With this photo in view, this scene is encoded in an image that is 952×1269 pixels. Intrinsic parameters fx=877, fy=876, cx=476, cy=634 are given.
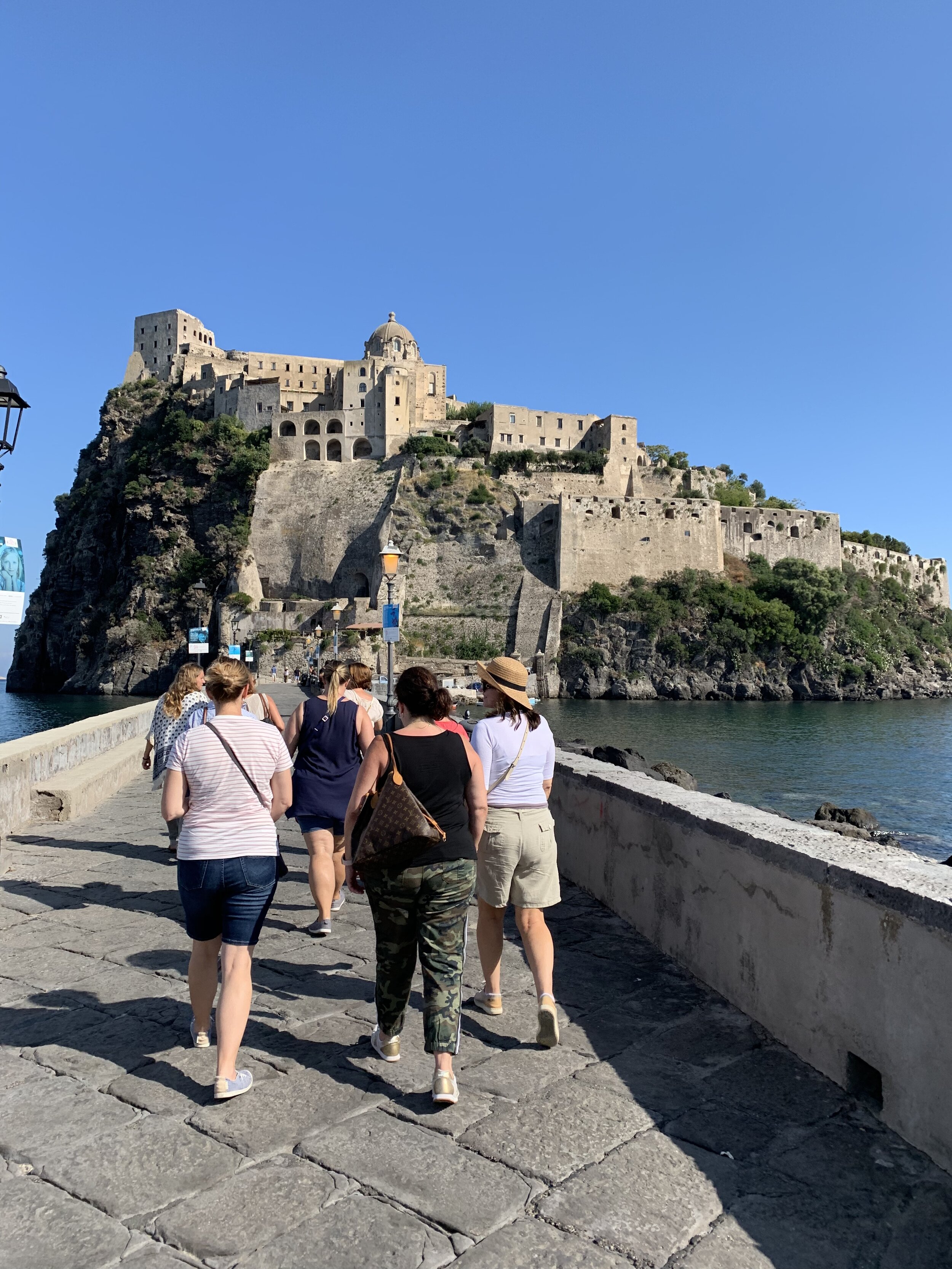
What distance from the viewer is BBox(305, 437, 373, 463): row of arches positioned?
65.9 metres

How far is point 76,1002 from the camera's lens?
13.8 feet

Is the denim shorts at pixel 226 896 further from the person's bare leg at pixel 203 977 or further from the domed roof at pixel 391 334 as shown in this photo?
the domed roof at pixel 391 334

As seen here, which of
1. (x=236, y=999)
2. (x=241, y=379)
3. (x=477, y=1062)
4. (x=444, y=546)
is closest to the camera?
(x=236, y=999)

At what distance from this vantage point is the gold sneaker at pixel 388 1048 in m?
3.57

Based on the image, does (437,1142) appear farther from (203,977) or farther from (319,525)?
(319,525)

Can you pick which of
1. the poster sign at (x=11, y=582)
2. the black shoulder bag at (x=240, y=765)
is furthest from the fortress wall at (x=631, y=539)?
the black shoulder bag at (x=240, y=765)

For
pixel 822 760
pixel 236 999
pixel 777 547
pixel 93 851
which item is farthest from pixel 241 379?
pixel 236 999

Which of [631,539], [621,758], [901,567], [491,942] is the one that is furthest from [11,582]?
[901,567]

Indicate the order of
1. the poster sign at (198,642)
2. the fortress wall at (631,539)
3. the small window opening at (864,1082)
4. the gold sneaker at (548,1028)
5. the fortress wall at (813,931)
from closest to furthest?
the fortress wall at (813,931) < the small window opening at (864,1082) < the gold sneaker at (548,1028) < the poster sign at (198,642) < the fortress wall at (631,539)

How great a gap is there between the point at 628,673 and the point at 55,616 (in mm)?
46151

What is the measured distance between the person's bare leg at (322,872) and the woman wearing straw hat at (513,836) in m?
1.50

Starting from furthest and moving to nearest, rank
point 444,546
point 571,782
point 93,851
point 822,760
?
point 444,546 → point 822,760 → point 93,851 → point 571,782

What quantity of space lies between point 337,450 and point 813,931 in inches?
2606

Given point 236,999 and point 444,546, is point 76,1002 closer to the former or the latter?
point 236,999
